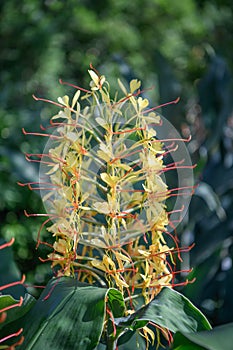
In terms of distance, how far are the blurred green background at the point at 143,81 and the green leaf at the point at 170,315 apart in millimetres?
293

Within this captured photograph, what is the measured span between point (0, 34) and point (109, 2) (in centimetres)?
151

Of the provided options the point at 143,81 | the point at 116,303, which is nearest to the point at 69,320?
the point at 116,303

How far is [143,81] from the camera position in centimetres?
269

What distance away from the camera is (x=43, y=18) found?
12.0 feet

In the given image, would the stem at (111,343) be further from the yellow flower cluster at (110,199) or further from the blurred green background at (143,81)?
the blurred green background at (143,81)

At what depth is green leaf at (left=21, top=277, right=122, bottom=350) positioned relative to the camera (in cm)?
64

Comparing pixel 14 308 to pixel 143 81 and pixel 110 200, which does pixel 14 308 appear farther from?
pixel 143 81

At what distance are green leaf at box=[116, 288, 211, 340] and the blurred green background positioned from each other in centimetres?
29

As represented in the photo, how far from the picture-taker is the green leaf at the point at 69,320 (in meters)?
0.64

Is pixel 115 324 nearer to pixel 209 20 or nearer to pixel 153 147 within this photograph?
pixel 153 147

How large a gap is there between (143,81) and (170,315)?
2083mm

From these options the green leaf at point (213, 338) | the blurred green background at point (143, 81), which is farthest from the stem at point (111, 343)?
the blurred green background at point (143, 81)

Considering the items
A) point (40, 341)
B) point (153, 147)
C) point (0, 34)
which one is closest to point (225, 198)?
point (153, 147)

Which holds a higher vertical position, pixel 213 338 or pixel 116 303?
pixel 213 338
